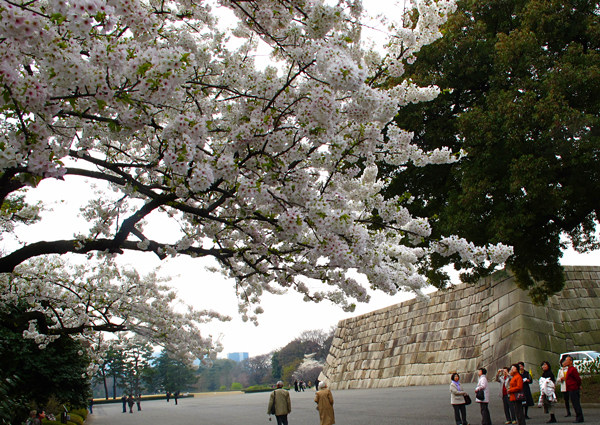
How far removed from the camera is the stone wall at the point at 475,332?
18922mm

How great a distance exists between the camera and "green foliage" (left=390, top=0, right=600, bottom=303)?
1046cm

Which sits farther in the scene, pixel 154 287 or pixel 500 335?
pixel 500 335

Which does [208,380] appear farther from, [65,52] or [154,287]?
[65,52]

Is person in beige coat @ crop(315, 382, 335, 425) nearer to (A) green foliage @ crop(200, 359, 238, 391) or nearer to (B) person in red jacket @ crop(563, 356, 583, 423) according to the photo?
(B) person in red jacket @ crop(563, 356, 583, 423)

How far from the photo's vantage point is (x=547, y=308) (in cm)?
1998

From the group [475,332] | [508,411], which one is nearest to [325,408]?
[508,411]

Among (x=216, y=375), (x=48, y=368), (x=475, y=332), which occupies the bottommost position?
(x=216, y=375)

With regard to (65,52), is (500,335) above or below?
below

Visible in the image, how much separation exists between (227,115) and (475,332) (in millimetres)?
19792

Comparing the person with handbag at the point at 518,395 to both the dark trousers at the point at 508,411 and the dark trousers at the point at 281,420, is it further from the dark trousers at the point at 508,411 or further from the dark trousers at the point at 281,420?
the dark trousers at the point at 281,420

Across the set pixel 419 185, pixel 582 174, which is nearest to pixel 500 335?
pixel 419 185

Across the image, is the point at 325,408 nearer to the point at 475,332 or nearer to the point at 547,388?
the point at 547,388

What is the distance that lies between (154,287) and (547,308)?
16.7 meters

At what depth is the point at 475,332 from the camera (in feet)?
70.9
